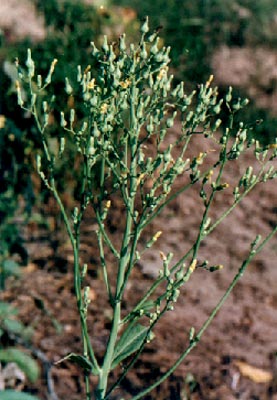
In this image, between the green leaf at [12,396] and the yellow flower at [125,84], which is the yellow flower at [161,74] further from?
the green leaf at [12,396]

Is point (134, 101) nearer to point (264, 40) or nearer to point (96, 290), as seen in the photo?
point (96, 290)

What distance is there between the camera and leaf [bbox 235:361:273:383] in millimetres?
2863

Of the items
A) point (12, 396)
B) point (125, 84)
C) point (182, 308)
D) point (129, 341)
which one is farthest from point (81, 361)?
point (182, 308)

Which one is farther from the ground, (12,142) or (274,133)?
(274,133)

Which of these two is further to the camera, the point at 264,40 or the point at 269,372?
the point at 264,40

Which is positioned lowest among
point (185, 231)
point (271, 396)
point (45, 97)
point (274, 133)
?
point (271, 396)

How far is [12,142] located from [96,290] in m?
0.85

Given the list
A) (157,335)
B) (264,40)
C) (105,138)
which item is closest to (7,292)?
(157,335)

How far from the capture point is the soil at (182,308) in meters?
2.82

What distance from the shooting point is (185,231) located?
153 inches

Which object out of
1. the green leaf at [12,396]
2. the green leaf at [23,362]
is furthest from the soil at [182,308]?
the green leaf at [12,396]

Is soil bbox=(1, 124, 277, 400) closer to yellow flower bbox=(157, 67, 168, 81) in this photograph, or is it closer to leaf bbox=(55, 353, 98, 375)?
leaf bbox=(55, 353, 98, 375)

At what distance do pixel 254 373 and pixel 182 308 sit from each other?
0.50 metres

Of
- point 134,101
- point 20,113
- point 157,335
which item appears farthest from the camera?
point 20,113
